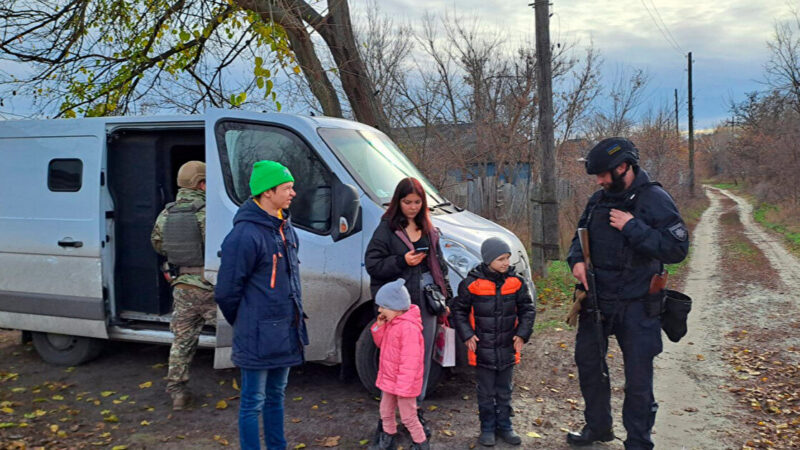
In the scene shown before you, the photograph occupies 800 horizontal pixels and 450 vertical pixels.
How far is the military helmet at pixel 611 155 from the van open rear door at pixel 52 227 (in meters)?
4.43

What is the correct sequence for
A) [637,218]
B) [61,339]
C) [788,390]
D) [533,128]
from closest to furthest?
1. [637,218]
2. [788,390]
3. [61,339]
4. [533,128]

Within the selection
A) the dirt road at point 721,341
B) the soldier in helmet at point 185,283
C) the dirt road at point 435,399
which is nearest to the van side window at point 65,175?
the soldier in helmet at point 185,283

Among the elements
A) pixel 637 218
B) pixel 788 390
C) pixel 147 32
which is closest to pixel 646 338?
pixel 637 218

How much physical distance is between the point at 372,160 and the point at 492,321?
1941 mm

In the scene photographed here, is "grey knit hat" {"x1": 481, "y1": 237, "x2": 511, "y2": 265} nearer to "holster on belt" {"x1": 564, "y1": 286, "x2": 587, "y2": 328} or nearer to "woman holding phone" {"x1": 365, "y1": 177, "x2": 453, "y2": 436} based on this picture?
"woman holding phone" {"x1": 365, "y1": 177, "x2": 453, "y2": 436}

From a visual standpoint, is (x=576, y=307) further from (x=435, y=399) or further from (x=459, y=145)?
(x=459, y=145)

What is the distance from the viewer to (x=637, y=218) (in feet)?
12.1

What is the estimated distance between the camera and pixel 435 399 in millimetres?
5066

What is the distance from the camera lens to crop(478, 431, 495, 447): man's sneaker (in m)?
4.13

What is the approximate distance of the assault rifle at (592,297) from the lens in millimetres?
3941

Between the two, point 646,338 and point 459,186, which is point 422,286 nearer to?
point 646,338

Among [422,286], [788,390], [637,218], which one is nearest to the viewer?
[637,218]

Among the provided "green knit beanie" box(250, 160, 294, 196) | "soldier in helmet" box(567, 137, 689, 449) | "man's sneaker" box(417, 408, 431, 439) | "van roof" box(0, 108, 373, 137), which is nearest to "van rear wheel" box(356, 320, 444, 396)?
"man's sneaker" box(417, 408, 431, 439)

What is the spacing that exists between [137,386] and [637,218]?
181 inches
